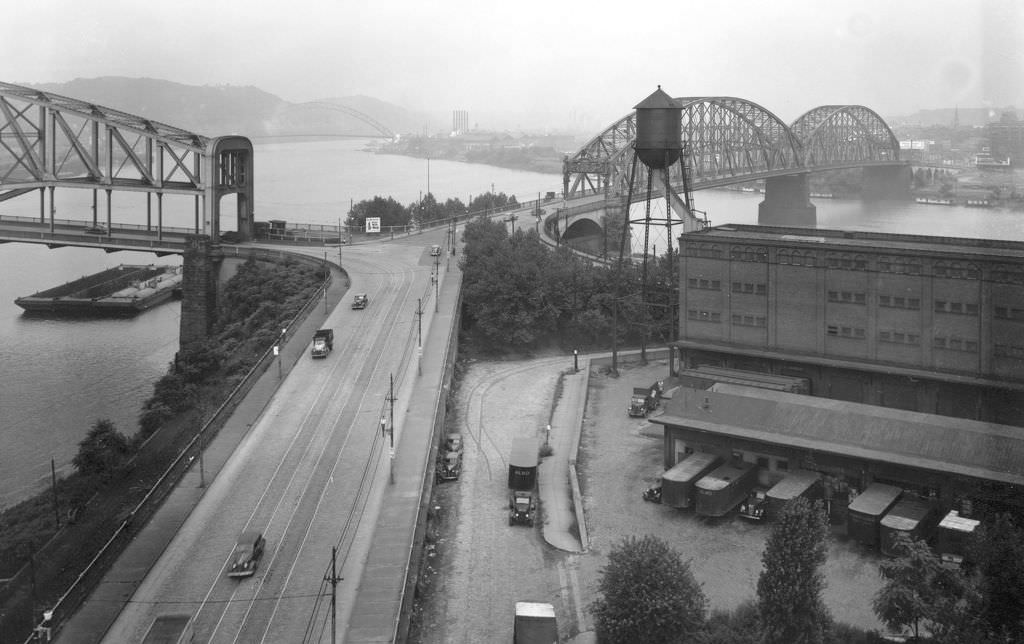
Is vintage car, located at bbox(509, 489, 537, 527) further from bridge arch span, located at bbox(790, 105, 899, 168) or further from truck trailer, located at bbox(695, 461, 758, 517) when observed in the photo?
bridge arch span, located at bbox(790, 105, 899, 168)

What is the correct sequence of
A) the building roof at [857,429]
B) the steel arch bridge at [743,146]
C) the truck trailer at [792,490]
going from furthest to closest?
the steel arch bridge at [743,146]
the truck trailer at [792,490]
the building roof at [857,429]

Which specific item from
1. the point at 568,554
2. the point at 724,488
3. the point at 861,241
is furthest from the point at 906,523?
the point at 861,241

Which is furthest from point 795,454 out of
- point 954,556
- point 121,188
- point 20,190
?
point 20,190

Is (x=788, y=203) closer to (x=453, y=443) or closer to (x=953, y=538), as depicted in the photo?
(x=453, y=443)

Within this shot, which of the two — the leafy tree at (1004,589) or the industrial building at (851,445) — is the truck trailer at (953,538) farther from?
the leafy tree at (1004,589)

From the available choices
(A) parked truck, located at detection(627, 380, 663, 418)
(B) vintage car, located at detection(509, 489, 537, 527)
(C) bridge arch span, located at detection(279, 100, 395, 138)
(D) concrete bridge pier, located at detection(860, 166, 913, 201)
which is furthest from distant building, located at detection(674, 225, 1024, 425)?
(C) bridge arch span, located at detection(279, 100, 395, 138)

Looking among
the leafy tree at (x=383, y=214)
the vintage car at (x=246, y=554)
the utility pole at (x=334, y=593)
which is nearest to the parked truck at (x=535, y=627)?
the utility pole at (x=334, y=593)
